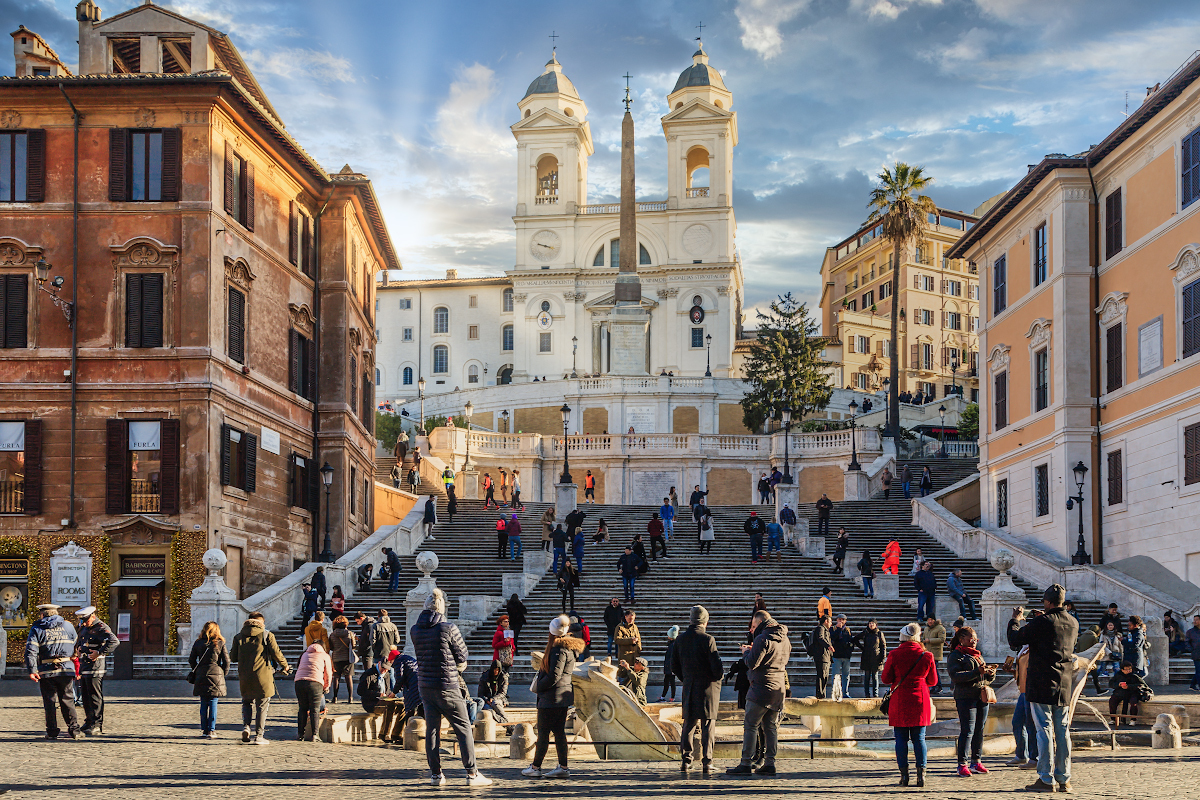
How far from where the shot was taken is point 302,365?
37031 millimetres

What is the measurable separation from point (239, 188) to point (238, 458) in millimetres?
6501

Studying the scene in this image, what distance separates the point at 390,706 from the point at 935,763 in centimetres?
632

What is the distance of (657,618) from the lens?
30156mm

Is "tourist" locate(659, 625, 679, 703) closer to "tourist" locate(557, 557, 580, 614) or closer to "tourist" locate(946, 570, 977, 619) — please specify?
"tourist" locate(557, 557, 580, 614)

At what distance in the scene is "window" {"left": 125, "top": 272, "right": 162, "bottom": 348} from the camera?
30453 millimetres

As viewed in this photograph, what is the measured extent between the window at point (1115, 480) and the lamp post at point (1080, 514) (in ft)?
2.12

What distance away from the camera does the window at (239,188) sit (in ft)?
104

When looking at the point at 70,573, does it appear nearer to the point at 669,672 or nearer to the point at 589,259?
the point at 669,672

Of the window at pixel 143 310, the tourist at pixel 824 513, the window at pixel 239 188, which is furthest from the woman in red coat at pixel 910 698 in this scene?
the tourist at pixel 824 513

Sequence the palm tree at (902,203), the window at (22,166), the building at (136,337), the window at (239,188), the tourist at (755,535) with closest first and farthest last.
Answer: the building at (136,337) → the window at (22,166) → the window at (239,188) → the tourist at (755,535) → the palm tree at (902,203)

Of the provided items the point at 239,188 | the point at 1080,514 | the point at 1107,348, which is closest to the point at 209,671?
the point at 239,188

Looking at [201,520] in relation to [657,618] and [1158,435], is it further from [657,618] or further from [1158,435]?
[1158,435]

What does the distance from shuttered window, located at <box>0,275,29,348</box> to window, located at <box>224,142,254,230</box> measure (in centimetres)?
478

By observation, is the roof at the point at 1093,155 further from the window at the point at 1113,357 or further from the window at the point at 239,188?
the window at the point at 239,188
